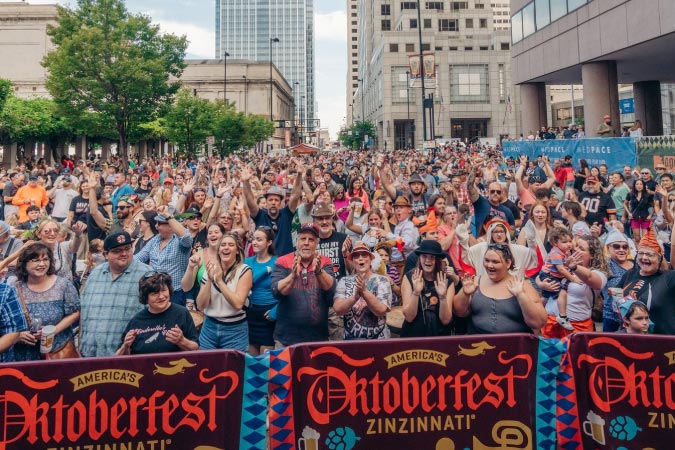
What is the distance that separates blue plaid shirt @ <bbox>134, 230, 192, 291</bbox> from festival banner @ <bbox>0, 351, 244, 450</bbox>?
2.72 m

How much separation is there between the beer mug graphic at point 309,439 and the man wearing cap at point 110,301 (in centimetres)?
188

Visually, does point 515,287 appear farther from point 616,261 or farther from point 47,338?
point 47,338

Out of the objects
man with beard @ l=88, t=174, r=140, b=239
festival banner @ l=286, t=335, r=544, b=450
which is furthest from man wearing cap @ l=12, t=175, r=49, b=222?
festival banner @ l=286, t=335, r=544, b=450

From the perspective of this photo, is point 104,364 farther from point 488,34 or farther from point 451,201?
point 488,34

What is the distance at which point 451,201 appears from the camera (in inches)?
361

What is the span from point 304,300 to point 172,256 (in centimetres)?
240

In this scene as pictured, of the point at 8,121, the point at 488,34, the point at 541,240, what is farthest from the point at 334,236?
the point at 488,34

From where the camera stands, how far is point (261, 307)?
530 cm

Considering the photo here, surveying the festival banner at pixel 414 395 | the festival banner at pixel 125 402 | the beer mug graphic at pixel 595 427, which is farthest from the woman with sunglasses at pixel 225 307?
the beer mug graphic at pixel 595 427

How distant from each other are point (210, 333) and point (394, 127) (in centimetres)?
7337

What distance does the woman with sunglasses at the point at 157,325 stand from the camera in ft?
13.7

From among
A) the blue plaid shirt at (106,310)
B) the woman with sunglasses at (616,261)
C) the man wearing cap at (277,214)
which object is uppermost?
the man wearing cap at (277,214)

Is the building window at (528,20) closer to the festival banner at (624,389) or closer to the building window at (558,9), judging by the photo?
the building window at (558,9)

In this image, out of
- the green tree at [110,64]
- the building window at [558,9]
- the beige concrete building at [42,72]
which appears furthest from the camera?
the beige concrete building at [42,72]
